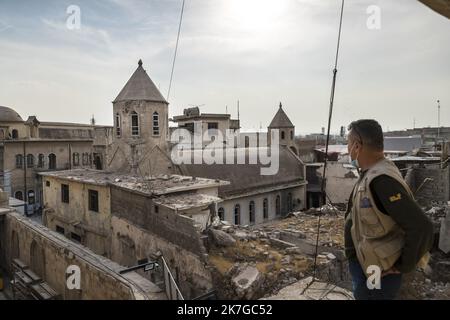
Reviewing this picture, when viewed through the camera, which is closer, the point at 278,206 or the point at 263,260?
the point at 263,260

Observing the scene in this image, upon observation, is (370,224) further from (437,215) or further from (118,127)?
(118,127)

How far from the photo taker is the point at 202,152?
999 inches

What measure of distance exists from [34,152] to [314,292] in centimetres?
3540

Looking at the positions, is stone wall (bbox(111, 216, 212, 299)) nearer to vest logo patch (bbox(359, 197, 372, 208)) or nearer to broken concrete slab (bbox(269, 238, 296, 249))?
broken concrete slab (bbox(269, 238, 296, 249))

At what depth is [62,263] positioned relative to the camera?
404 inches

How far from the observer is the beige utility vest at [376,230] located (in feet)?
7.79

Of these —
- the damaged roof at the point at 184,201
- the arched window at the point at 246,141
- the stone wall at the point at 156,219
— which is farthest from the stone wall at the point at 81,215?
the arched window at the point at 246,141

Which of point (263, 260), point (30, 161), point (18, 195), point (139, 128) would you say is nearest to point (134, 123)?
point (139, 128)

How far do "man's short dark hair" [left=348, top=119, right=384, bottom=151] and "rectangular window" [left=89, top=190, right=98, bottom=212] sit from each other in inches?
654

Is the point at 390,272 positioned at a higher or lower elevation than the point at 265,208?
higher

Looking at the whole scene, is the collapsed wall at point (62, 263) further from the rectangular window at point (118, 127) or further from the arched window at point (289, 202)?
the arched window at point (289, 202)

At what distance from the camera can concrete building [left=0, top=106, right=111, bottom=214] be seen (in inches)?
1265
